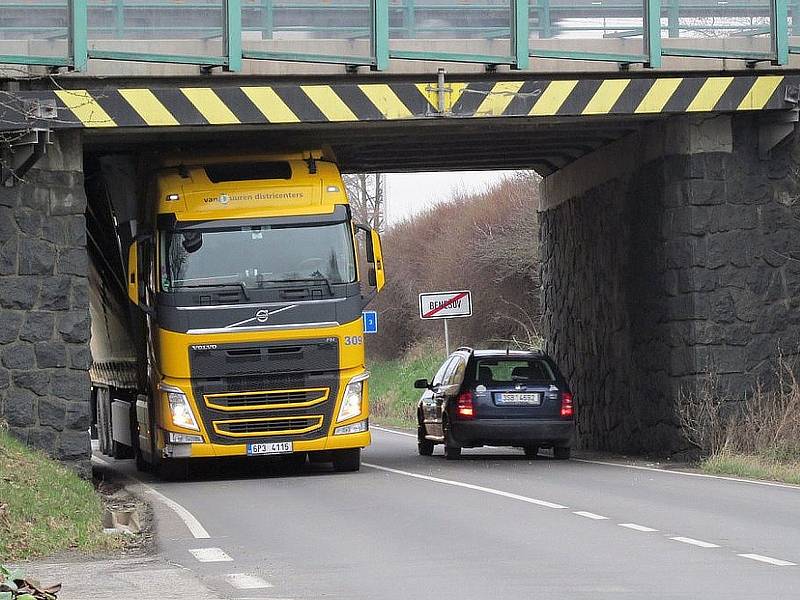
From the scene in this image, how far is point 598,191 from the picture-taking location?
2375 centimetres

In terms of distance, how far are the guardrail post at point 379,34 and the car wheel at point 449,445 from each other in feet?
20.0

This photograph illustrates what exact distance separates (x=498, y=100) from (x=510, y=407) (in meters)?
4.70

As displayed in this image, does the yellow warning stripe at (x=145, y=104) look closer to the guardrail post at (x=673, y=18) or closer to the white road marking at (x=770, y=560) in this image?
the guardrail post at (x=673, y=18)

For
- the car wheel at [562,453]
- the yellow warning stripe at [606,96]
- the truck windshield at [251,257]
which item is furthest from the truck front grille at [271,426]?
the yellow warning stripe at [606,96]

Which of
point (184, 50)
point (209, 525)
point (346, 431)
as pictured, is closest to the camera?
point (209, 525)

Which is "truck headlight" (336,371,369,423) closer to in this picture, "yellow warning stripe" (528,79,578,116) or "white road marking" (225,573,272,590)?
"yellow warning stripe" (528,79,578,116)

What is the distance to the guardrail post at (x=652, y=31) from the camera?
18.9 meters

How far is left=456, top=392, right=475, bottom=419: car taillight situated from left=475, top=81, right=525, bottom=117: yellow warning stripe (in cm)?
453

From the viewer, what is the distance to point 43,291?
59.5ft

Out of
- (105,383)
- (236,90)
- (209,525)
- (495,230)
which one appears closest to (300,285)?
(236,90)

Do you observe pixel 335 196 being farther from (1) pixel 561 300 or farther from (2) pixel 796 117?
(1) pixel 561 300

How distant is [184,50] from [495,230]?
3044cm

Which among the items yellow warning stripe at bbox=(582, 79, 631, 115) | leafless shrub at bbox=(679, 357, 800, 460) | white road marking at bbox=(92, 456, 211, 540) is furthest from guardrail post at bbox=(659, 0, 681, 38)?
white road marking at bbox=(92, 456, 211, 540)

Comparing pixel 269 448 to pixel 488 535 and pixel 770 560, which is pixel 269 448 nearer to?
pixel 488 535
